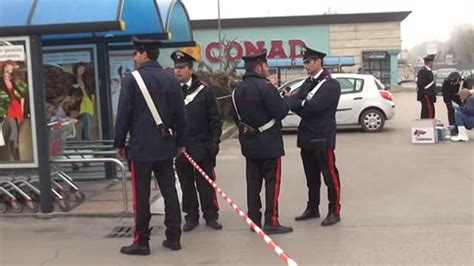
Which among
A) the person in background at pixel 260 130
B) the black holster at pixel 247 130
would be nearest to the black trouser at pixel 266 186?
the person in background at pixel 260 130

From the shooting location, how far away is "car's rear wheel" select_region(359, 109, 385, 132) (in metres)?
15.7

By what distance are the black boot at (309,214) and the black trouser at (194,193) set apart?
95cm

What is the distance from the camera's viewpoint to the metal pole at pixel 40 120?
23.0ft

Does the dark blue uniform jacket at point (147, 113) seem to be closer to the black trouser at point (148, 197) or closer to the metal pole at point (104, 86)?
the black trouser at point (148, 197)

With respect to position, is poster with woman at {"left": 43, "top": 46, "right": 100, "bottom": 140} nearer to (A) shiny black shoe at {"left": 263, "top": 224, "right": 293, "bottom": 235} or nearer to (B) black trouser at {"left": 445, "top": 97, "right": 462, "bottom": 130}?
(A) shiny black shoe at {"left": 263, "top": 224, "right": 293, "bottom": 235}

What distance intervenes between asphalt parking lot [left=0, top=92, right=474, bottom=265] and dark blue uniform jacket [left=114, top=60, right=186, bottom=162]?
3.21ft

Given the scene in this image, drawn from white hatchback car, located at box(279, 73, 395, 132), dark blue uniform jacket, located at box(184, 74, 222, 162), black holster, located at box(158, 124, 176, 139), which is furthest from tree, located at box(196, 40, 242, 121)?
black holster, located at box(158, 124, 176, 139)

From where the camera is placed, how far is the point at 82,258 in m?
5.66

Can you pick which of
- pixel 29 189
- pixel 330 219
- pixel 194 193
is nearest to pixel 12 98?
pixel 29 189

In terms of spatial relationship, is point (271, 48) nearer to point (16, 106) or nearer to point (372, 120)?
point (372, 120)

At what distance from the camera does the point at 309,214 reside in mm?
6867

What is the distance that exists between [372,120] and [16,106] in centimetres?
1049

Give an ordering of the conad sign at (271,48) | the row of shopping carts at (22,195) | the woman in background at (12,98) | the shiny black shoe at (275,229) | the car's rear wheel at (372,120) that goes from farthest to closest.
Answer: the conad sign at (271,48) < the car's rear wheel at (372,120) < the row of shopping carts at (22,195) < the woman in background at (12,98) < the shiny black shoe at (275,229)

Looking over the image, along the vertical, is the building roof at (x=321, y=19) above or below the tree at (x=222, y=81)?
above
